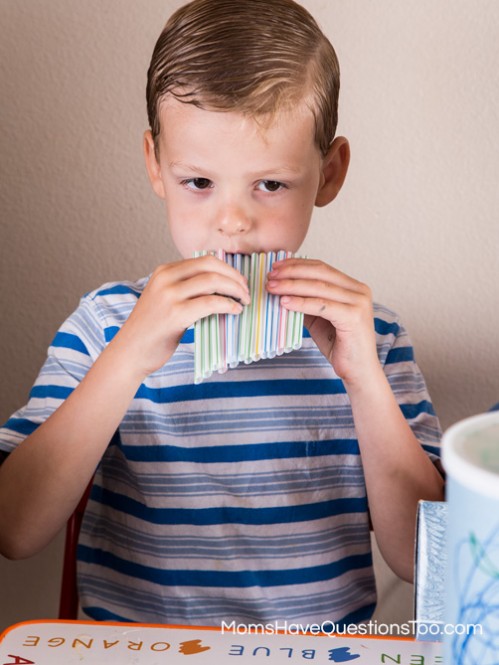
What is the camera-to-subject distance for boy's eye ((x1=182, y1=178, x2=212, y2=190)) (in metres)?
1.16

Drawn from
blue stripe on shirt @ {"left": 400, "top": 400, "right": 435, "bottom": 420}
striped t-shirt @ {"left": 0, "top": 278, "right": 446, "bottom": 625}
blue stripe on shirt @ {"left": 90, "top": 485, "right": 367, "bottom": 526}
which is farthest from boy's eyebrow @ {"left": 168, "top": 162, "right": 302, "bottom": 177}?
blue stripe on shirt @ {"left": 90, "top": 485, "right": 367, "bottom": 526}

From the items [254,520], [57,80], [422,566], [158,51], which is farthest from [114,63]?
[422,566]

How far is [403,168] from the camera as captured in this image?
1.69 metres

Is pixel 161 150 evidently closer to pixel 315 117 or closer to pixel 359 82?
pixel 315 117

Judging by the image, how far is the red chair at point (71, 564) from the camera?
4.39 feet

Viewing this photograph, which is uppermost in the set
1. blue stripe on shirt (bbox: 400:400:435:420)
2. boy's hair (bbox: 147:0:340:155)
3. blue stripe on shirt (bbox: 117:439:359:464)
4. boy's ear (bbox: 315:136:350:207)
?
boy's hair (bbox: 147:0:340:155)

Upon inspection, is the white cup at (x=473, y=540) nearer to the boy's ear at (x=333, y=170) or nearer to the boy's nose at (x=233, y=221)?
the boy's nose at (x=233, y=221)

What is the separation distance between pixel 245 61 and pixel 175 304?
0.33 meters

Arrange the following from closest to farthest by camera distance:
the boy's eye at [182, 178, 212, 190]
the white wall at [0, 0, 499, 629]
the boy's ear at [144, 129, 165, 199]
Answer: the boy's eye at [182, 178, 212, 190]
the boy's ear at [144, 129, 165, 199]
the white wall at [0, 0, 499, 629]

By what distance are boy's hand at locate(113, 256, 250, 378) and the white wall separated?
64 cm

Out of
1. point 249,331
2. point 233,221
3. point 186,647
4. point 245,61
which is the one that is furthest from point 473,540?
point 245,61

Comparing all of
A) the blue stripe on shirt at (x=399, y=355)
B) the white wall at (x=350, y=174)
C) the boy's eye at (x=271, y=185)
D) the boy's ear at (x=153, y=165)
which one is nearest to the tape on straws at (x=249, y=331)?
the boy's eye at (x=271, y=185)

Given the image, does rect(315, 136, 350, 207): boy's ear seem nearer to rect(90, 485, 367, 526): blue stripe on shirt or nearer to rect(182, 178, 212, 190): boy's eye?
rect(182, 178, 212, 190): boy's eye

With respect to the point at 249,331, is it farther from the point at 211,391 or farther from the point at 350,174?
the point at 350,174
